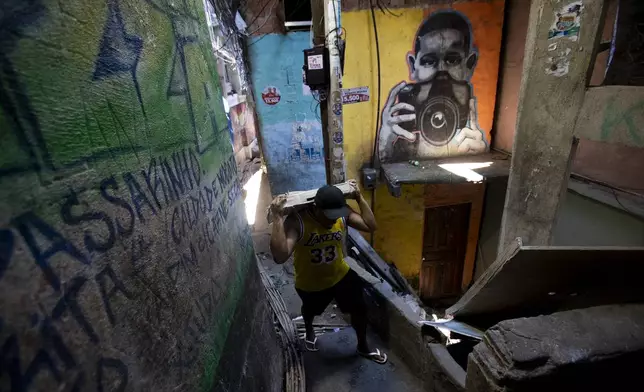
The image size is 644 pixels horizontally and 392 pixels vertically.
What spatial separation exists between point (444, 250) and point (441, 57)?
18.0ft

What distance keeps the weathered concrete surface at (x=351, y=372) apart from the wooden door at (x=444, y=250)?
18.4 ft

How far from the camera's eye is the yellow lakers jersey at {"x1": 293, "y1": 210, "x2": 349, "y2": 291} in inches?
137

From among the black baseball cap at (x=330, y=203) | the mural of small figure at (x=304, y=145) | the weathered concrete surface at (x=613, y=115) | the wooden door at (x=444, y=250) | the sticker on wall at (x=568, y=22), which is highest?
the sticker on wall at (x=568, y=22)

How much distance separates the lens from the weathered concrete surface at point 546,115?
3.77m

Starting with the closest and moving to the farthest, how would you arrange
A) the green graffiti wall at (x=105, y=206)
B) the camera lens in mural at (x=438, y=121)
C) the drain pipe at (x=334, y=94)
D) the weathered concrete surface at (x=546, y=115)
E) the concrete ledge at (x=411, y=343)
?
the green graffiti wall at (x=105, y=206) → the concrete ledge at (x=411, y=343) → the weathered concrete surface at (x=546, y=115) → the drain pipe at (x=334, y=94) → the camera lens in mural at (x=438, y=121)

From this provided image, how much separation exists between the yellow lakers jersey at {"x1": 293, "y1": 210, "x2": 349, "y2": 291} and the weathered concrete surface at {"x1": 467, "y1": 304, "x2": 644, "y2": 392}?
1.79 m

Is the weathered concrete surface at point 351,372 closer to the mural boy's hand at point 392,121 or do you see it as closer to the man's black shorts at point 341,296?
the man's black shorts at point 341,296

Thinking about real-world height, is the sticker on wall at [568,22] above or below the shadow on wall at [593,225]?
above

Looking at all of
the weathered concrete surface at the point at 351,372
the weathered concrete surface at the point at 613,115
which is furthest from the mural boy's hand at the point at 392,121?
the weathered concrete surface at the point at 351,372

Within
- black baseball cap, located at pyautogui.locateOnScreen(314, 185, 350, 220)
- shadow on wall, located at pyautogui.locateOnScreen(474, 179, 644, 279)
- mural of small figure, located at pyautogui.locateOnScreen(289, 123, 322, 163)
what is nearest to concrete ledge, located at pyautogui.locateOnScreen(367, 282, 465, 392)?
black baseball cap, located at pyautogui.locateOnScreen(314, 185, 350, 220)

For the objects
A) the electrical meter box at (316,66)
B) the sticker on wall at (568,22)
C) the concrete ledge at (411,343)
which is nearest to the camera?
the concrete ledge at (411,343)

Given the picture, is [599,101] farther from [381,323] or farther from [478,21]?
[478,21]

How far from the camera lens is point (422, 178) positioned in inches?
277

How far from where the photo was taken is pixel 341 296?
374cm
